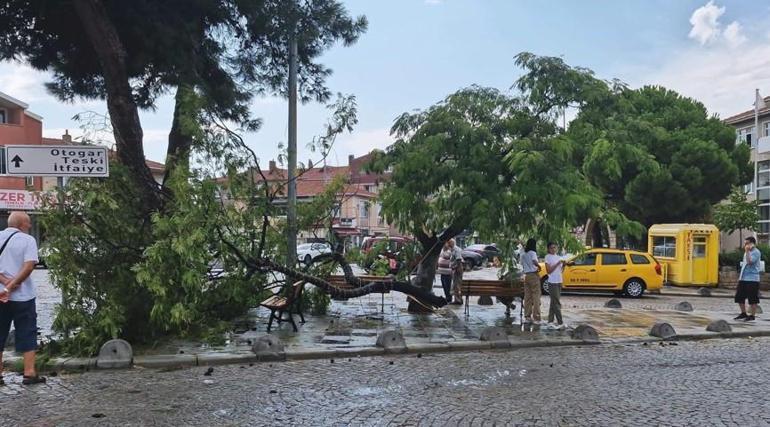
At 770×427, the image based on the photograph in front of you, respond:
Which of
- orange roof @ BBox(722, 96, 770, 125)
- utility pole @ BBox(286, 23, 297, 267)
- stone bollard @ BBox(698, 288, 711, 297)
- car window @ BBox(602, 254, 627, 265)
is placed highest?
orange roof @ BBox(722, 96, 770, 125)

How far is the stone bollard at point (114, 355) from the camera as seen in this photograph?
27.7 ft

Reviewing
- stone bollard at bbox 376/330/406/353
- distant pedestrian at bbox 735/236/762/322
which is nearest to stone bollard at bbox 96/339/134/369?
stone bollard at bbox 376/330/406/353

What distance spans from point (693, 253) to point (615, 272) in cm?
493

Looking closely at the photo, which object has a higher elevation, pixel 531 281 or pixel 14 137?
pixel 14 137

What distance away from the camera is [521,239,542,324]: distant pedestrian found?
40.7 ft

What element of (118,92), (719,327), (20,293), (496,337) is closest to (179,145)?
(118,92)

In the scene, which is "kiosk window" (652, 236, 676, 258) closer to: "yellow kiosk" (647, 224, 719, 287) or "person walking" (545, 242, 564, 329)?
"yellow kiosk" (647, 224, 719, 287)

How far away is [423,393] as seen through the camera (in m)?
7.21

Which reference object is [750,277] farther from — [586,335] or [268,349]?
[268,349]

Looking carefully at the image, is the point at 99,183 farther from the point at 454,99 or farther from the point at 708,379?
the point at 708,379

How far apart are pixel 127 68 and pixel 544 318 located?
31.3 feet

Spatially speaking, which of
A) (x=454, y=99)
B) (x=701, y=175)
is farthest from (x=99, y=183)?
(x=701, y=175)

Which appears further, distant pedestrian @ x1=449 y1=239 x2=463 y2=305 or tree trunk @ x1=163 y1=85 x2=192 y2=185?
distant pedestrian @ x1=449 y1=239 x2=463 y2=305

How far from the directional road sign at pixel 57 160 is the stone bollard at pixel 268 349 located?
3.18 m
